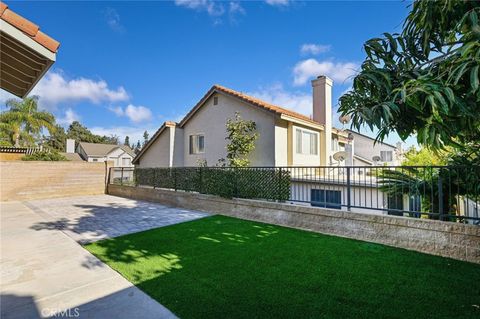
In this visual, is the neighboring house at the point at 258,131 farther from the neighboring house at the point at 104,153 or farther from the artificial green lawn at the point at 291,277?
the neighboring house at the point at 104,153

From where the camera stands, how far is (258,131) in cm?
1313

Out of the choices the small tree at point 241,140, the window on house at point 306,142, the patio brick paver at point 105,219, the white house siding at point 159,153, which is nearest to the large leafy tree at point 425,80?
the patio brick paver at point 105,219

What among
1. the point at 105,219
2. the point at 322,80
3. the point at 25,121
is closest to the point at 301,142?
the point at 322,80

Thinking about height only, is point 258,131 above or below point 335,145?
above

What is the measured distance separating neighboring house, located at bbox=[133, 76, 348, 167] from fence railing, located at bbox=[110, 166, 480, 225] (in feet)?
8.61

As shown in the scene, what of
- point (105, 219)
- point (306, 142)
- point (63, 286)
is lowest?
point (63, 286)

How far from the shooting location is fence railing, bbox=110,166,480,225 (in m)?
5.70

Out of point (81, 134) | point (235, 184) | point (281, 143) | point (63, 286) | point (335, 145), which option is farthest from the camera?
point (81, 134)

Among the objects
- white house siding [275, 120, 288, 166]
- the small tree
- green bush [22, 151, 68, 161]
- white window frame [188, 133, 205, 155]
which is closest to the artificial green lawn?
white house siding [275, 120, 288, 166]

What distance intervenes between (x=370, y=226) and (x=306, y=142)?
27.5ft

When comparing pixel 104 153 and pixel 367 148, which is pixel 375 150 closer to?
pixel 367 148

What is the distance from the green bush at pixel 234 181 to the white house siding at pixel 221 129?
9.75ft

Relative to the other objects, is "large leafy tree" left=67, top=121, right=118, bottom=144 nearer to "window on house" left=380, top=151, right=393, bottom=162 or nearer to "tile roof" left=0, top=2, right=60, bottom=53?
"window on house" left=380, top=151, right=393, bottom=162

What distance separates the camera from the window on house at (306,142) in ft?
45.1
